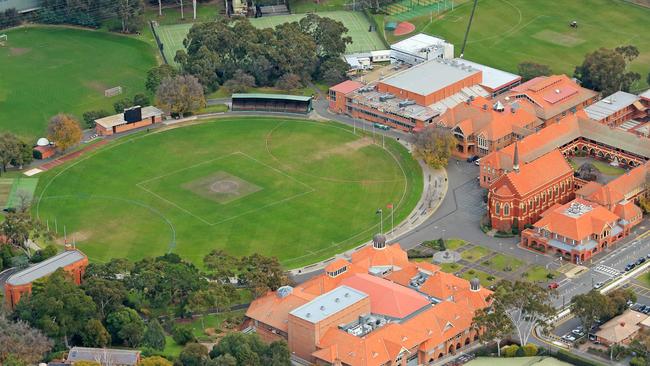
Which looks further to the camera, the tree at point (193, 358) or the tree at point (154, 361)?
the tree at point (193, 358)

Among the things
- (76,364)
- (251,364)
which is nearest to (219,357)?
(251,364)

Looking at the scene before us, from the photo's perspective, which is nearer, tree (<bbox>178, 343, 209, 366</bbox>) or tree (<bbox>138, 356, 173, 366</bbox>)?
tree (<bbox>138, 356, 173, 366</bbox>)

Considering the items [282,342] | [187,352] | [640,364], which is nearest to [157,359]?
[187,352]

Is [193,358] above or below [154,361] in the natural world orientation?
below

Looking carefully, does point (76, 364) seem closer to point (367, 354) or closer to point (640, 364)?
point (367, 354)

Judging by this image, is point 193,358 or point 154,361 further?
point 193,358

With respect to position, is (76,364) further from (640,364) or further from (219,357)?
(640,364)

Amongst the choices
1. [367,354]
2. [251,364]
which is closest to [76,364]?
[251,364]

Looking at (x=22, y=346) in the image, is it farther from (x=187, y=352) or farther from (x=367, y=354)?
(x=367, y=354)
